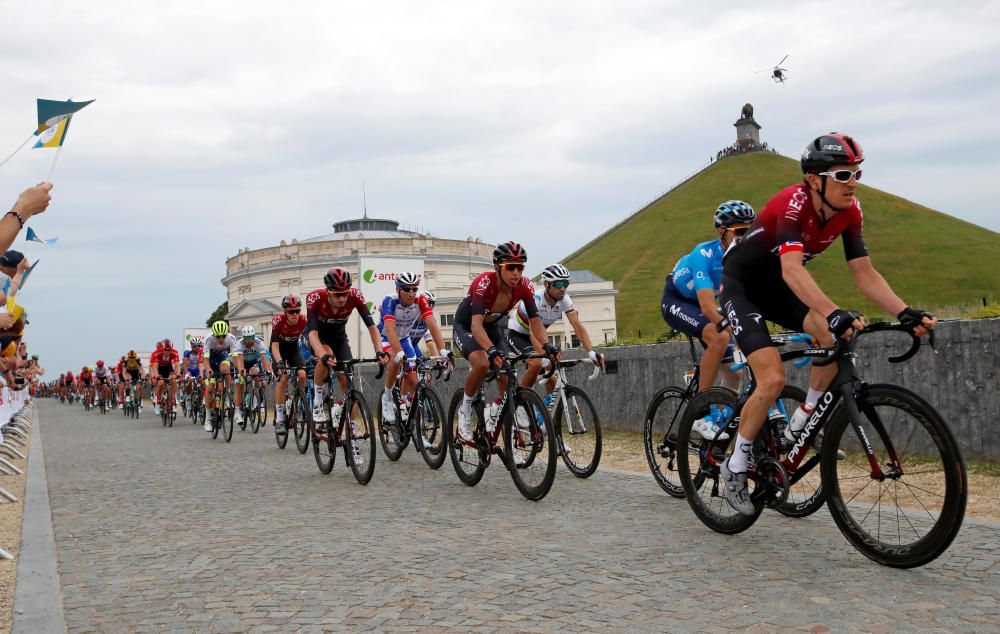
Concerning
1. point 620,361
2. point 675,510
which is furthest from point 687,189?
point 675,510

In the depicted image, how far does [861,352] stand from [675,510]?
3893 mm

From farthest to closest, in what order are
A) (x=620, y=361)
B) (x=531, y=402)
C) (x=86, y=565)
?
(x=620, y=361), (x=531, y=402), (x=86, y=565)

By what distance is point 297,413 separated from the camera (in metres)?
13.3

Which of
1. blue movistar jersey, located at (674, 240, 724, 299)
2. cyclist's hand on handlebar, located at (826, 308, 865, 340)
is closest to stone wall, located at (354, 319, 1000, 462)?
blue movistar jersey, located at (674, 240, 724, 299)

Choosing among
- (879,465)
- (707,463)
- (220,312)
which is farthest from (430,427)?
(220,312)

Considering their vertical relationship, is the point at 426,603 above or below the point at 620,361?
below

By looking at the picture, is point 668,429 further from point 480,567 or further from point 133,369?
point 133,369

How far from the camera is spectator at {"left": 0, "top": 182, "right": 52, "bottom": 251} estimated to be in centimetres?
500

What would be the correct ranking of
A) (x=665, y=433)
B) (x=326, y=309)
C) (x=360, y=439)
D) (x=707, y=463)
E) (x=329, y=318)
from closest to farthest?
(x=707, y=463) → (x=665, y=433) → (x=360, y=439) → (x=326, y=309) → (x=329, y=318)

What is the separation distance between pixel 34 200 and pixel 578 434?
543 cm

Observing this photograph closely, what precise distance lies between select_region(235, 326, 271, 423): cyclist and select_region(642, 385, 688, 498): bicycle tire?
1008 cm

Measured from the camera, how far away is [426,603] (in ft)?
14.8

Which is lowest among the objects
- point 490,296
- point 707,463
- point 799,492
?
point 799,492

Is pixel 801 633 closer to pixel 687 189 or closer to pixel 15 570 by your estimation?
pixel 15 570
